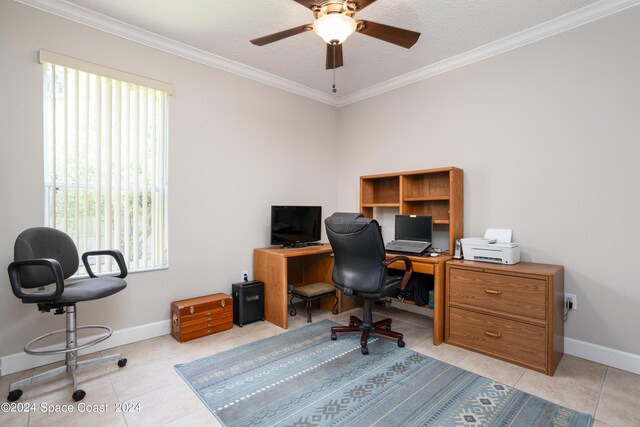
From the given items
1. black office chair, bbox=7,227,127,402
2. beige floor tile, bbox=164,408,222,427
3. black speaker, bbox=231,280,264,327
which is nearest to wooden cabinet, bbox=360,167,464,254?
black speaker, bbox=231,280,264,327

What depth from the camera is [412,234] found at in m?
3.33

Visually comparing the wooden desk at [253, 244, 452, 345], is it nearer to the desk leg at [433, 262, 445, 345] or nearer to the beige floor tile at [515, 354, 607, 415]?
the desk leg at [433, 262, 445, 345]

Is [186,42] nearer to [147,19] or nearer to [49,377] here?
[147,19]

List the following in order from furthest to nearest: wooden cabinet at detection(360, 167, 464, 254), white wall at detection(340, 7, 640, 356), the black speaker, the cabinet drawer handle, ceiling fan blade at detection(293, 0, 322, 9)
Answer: the black speaker
wooden cabinet at detection(360, 167, 464, 254)
the cabinet drawer handle
white wall at detection(340, 7, 640, 356)
ceiling fan blade at detection(293, 0, 322, 9)

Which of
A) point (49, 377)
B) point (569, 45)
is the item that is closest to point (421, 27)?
point (569, 45)

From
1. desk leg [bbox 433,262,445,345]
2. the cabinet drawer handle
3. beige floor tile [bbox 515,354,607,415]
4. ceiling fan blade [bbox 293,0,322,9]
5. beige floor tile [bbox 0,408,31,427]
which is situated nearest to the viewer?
beige floor tile [bbox 0,408,31,427]

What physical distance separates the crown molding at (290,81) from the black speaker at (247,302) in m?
2.35

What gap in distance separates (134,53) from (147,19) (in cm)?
34

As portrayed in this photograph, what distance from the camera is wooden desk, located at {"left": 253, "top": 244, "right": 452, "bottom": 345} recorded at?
9.02 ft

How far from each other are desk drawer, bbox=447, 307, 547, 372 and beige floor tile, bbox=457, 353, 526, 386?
2.2 inches

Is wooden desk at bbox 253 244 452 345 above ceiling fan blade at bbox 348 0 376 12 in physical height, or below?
below

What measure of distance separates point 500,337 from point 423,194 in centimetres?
160

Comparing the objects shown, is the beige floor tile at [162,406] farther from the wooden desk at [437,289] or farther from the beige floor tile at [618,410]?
the beige floor tile at [618,410]

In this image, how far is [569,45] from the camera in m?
2.56
